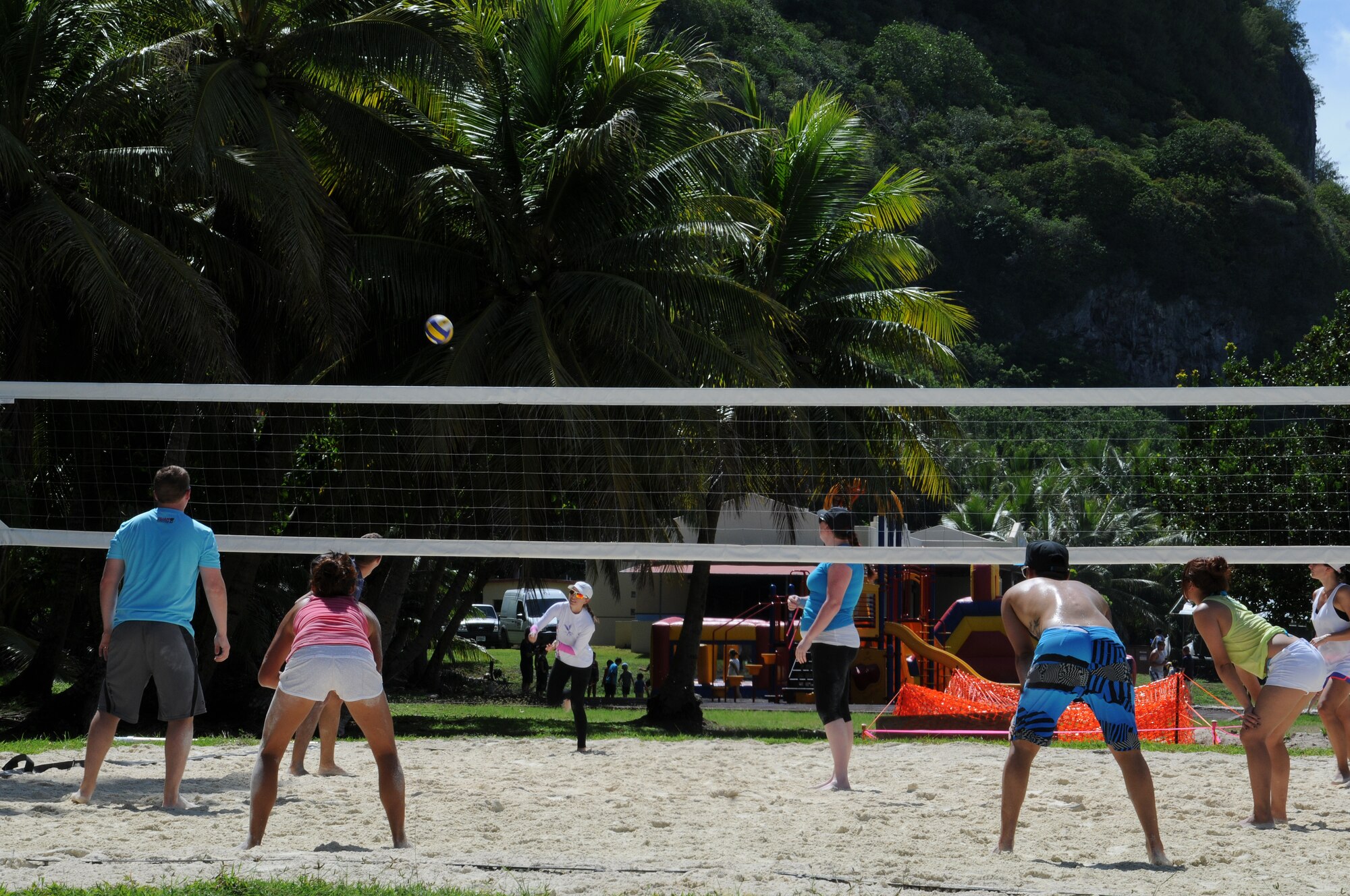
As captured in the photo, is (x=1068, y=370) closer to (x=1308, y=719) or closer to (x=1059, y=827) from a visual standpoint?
(x=1308, y=719)

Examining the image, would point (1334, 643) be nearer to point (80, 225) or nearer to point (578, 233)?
point (578, 233)

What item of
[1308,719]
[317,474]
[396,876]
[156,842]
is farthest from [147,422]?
[1308,719]

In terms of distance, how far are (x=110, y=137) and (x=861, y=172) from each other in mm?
9629

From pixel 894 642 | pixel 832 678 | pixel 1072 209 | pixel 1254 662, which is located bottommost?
pixel 894 642

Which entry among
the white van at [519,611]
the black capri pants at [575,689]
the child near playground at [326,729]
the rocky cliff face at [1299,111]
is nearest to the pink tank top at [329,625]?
the child near playground at [326,729]

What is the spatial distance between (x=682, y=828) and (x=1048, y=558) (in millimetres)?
2057

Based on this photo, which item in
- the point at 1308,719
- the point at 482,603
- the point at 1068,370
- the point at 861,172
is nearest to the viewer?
the point at 861,172

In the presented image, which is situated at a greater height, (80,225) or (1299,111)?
(1299,111)

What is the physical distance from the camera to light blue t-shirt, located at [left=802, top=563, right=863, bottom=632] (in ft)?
22.9

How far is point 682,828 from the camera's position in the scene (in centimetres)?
585

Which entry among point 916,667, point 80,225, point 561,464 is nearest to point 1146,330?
point 916,667

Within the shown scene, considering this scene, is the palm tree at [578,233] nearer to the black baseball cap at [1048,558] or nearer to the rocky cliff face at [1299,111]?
the black baseball cap at [1048,558]

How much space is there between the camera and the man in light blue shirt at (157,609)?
5.60 m

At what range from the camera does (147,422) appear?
45.0ft
